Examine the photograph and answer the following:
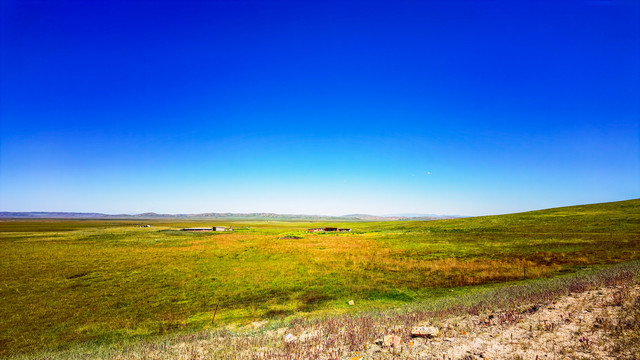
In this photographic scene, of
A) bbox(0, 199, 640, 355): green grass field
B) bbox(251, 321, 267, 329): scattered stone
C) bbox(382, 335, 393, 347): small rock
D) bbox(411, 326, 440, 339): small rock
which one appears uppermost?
bbox(411, 326, 440, 339): small rock

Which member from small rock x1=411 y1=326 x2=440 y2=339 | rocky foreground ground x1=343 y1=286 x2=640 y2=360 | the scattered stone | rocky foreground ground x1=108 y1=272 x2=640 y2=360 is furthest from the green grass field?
rocky foreground ground x1=343 y1=286 x2=640 y2=360

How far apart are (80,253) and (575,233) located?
63311 mm

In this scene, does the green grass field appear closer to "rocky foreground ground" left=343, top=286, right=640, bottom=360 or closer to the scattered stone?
the scattered stone

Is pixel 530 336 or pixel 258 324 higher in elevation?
pixel 530 336

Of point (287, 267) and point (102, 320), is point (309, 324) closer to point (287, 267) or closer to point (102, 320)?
point (102, 320)

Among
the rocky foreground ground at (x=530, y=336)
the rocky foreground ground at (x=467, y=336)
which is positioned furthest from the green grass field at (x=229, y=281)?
the rocky foreground ground at (x=530, y=336)

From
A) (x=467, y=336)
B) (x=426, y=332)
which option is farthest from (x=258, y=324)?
(x=467, y=336)

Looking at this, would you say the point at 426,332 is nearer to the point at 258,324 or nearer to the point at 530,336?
the point at 530,336

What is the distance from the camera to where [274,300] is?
15828mm

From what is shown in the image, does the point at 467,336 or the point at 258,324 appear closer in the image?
the point at 467,336

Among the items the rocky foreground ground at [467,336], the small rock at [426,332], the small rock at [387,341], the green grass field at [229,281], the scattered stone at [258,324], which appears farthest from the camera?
the green grass field at [229,281]

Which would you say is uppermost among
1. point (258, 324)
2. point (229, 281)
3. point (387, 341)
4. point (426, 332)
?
point (426, 332)

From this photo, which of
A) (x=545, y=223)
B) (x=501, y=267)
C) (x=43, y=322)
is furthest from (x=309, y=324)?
(x=545, y=223)

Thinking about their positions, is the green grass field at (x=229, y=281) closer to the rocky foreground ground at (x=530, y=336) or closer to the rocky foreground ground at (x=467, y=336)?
the rocky foreground ground at (x=467, y=336)
